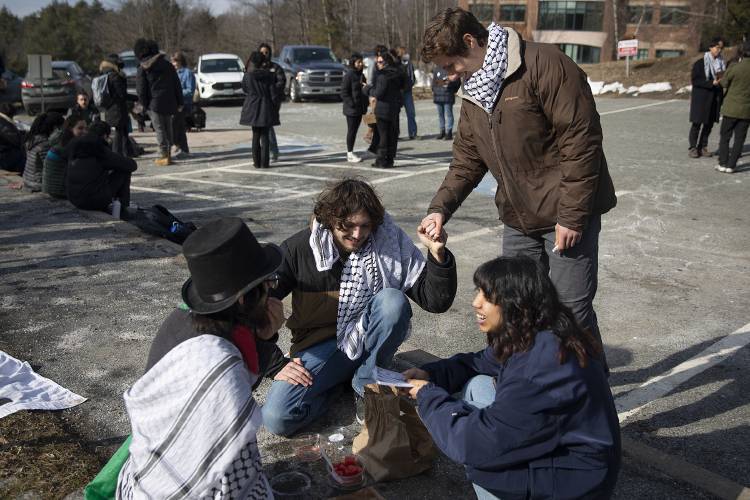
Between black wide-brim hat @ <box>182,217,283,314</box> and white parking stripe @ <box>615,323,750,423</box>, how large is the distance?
7.14 feet

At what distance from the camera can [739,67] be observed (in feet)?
30.8

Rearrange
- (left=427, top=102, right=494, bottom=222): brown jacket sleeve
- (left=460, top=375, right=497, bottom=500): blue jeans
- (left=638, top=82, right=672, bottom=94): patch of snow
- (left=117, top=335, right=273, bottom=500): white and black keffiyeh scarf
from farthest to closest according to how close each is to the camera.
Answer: (left=638, top=82, right=672, bottom=94): patch of snow, (left=427, top=102, right=494, bottom=222): brown jacket sleeve, (left=460, top=375, right=497, bottom=500): blue jeans, (left=117, top=335, right=273, bottom=500): white and black keffiyeh scarf

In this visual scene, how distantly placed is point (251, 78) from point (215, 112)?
33.1ft

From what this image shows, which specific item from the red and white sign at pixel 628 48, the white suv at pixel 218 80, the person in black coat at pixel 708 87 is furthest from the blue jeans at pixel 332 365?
the red and white sign at pixel 628 48

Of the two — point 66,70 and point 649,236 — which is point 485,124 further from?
point 66,70

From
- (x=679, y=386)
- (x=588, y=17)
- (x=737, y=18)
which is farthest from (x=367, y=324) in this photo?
(x=588, y=17)

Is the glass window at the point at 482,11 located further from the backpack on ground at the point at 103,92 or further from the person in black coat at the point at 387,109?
the backpack on ground at the point at 103,92

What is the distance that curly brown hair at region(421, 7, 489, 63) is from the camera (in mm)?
3014

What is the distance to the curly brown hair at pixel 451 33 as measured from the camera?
3.01 m

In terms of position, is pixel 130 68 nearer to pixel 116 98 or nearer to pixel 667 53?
pixel 116 98

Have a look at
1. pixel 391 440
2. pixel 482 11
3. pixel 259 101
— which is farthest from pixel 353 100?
pixel 482 11

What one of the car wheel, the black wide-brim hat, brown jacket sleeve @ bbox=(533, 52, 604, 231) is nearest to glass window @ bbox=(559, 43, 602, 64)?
the car wheel

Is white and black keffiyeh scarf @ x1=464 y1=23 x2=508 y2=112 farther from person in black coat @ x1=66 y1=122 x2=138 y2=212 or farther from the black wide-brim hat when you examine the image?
person in black coat @ x1=66 y1=122 x2=138 y2=212

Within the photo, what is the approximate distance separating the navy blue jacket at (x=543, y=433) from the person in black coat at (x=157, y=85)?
32.1 ft
